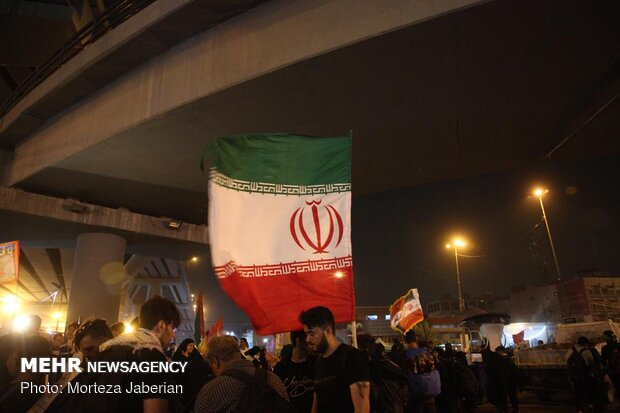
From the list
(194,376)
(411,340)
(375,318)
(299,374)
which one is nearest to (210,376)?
(194,376)

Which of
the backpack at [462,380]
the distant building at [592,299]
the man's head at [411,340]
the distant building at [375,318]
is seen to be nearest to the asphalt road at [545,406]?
the backpack at [462,380]

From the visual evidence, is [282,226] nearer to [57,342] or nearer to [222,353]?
[222,353]

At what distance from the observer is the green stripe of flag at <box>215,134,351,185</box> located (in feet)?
13.7

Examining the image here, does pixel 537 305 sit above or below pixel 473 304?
below

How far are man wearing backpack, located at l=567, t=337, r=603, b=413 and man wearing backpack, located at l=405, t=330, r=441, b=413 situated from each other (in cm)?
537

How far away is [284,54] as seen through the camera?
7828mm

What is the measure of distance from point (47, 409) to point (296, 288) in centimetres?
205

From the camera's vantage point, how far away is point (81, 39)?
11.0 metres

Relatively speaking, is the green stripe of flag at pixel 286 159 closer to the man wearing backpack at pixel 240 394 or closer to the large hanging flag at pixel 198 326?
the man wearing backpack at pixel 240 394

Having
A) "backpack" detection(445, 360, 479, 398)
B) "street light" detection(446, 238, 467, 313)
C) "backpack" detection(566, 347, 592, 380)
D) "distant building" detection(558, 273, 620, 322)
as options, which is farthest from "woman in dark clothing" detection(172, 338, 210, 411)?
"distant building" detection(558, 273, 620, 322)

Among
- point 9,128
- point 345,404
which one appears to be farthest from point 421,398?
point 9,128

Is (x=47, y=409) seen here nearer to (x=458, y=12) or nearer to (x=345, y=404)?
(x=345, y=404)

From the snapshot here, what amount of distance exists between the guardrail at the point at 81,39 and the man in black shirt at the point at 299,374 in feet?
29.1

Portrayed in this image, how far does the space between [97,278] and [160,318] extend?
1234 centimetres
